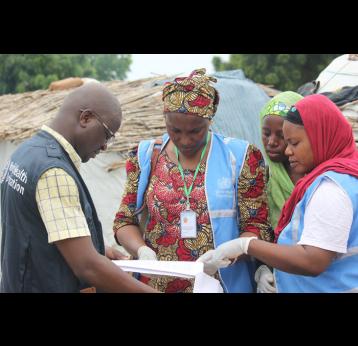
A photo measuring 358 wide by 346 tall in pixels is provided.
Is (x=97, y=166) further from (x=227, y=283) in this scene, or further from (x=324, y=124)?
(x=324, y=124)

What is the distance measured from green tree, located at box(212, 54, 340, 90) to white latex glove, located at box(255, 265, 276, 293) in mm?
11857

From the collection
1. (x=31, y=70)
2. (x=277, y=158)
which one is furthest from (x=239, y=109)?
(x=31, y=70)

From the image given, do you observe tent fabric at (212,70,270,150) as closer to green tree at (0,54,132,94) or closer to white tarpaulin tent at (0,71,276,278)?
white tarpaulin tent at (0,71,276,278)

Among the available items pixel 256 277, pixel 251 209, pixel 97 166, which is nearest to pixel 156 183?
pixel 251 209

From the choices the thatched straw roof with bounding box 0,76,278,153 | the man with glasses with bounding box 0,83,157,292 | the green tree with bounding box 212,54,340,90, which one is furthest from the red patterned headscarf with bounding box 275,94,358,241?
the green tree with bounding box 212,54,340,90

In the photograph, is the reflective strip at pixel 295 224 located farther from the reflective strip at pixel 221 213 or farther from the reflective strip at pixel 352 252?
the reflective strip at pixel 221 213

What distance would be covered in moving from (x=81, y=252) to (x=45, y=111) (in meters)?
5.04

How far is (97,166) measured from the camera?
5629mm

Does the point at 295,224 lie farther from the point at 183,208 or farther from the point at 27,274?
the point at 27,274

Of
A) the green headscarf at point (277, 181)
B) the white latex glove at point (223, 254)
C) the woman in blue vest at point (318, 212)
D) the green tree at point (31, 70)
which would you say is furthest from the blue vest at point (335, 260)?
the green tree at point (31, 70)

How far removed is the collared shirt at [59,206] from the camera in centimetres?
199

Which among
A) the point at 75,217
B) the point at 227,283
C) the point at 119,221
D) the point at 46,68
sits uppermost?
the point at 46,68

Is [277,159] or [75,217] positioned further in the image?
[277,159]

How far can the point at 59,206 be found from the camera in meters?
2.00
